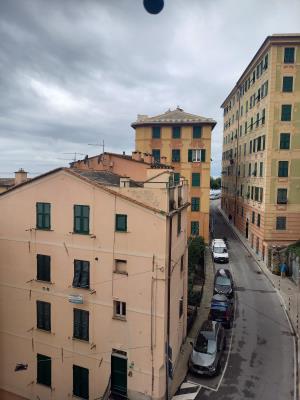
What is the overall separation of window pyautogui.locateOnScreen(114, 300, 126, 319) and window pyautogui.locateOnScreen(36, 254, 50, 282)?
473 centimetres

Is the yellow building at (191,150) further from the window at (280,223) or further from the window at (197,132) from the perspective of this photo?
the window at (280,223)

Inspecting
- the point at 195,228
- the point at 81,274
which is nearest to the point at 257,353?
the point at 81,274

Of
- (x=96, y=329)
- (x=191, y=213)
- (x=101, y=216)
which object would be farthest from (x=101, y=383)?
(x=191, y=213)

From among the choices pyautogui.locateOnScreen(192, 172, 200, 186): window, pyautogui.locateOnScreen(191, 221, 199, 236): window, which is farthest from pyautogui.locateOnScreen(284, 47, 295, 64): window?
pyautogui.locateOnScreen(191, 221, 199, 236): window

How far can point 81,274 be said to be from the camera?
64.8ft

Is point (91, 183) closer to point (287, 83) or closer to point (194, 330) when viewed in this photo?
point (194, 330)

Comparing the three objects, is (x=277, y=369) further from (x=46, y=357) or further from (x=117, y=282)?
(x=46, y=357)

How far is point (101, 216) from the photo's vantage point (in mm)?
18953

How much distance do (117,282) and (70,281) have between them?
10.2 ft

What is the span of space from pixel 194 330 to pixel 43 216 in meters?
14.9

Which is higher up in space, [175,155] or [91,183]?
[175,155]

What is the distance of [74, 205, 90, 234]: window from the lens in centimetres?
1939

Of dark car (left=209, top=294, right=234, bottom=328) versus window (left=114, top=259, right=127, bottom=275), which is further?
dark car (left=209, top=294, right=234, bottom=328)

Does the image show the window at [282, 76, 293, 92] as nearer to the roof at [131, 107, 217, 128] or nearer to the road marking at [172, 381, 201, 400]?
the roof at [131, 107, 217, 128]
